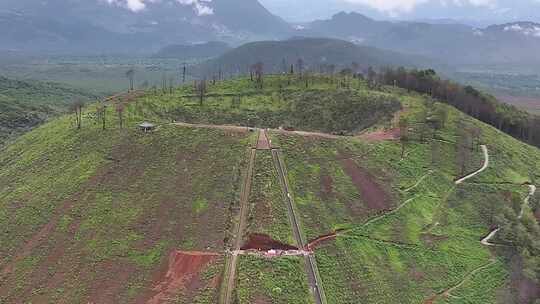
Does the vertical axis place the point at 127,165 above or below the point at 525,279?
above

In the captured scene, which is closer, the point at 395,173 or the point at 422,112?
the point at 395,173

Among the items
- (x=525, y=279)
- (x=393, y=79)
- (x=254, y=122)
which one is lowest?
(x=525, y=279)

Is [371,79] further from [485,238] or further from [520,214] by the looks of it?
[485,238]

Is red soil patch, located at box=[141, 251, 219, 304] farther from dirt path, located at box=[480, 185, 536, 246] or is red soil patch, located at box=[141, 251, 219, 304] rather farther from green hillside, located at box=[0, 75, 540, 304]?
dirt path, located at box=[480, 185, 536, 246]

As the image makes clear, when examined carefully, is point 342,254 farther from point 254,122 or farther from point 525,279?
point 254,122

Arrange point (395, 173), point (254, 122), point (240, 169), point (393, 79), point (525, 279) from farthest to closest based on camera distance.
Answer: point (393, 79)
point (254, 122)
point (395, 173)
point (240, 169)
point (525, 279)

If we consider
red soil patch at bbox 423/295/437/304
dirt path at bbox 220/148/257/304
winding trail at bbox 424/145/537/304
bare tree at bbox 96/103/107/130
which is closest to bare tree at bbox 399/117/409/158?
winding trail at bbox 424/145/537/304

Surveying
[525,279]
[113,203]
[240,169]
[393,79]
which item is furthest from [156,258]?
[393,79]
